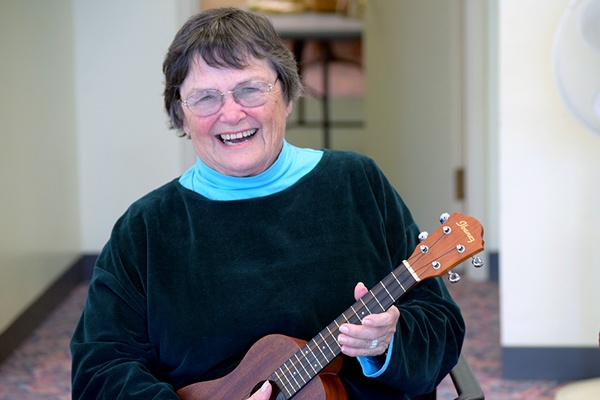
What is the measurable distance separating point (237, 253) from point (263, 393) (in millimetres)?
261

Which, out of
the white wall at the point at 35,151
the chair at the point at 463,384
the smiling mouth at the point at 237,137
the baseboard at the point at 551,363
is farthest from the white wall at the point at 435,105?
the smiling mouth at the point at 237,137

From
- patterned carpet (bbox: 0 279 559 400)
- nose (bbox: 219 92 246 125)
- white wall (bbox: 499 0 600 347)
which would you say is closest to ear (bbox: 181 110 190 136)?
nose (bbox: 219 92 246 125)

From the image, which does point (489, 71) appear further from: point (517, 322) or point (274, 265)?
point (274, 265)

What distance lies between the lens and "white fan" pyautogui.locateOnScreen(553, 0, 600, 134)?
107 inches

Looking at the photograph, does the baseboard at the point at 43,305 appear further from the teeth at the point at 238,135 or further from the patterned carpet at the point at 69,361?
the teeth at the point at 238,135

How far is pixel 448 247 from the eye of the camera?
5.08 feet

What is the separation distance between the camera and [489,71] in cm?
467

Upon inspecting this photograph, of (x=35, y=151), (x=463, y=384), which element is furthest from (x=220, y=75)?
(x=35, y=151)

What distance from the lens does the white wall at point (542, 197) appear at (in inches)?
129

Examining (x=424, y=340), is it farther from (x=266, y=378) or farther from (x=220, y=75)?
(x=220, y=75)

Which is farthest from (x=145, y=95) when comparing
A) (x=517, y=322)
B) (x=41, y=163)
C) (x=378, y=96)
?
(x=517, y=322)

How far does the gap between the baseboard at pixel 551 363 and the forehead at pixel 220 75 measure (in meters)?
2.01

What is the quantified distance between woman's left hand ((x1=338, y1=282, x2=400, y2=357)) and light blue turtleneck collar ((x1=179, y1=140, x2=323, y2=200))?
320 mm

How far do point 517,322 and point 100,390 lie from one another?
79.0 inches
